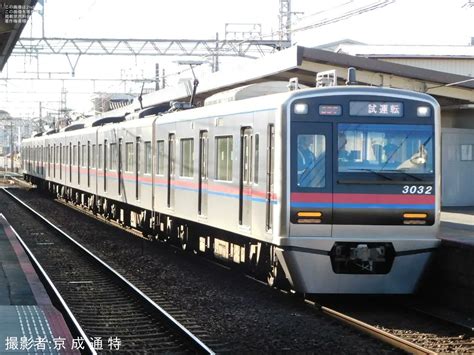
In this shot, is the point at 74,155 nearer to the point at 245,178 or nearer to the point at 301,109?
the point at 245,178

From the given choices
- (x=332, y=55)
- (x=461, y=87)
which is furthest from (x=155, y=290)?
(x=461, y=87)

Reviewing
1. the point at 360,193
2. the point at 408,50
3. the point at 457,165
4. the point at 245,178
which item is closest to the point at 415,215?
the point at 360,193

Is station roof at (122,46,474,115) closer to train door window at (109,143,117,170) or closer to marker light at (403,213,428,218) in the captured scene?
train door window at (109,143,117,170)

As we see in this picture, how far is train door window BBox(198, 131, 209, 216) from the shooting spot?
13.1 m

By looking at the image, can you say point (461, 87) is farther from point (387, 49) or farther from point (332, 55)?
point (387, 49)

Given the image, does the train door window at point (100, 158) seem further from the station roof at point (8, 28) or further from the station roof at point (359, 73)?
the station roof at point (359, 73)

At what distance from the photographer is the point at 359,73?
18.5 metres

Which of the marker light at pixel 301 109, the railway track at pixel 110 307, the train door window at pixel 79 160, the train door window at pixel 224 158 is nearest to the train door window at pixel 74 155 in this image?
the train door window at pixel 79 160

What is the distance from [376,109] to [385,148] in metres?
0.50

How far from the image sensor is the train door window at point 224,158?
38.8 ft

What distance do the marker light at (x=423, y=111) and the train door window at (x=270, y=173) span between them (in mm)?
1847

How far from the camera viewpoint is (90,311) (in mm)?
10211

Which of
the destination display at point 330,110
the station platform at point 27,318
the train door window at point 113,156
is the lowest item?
the station platform at point 27,318

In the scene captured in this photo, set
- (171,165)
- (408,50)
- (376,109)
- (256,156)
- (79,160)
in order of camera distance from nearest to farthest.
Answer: (376,109) < (256,156) < (171,165) < (79,160) < (408,50)
